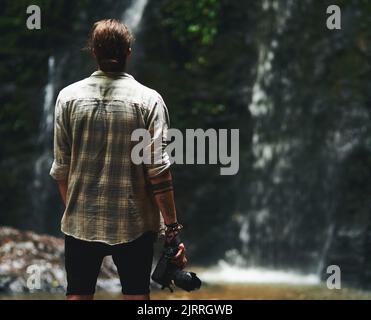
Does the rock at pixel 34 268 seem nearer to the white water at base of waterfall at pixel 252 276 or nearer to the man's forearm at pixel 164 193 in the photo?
the white water at base of waterfall at pixel 252 276

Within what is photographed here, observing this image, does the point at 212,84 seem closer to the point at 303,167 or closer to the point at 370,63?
the point at 303,167

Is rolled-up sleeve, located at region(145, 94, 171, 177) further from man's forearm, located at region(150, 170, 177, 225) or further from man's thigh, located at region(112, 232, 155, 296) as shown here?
man's thigh, located at region(112, 232, 155, 296)

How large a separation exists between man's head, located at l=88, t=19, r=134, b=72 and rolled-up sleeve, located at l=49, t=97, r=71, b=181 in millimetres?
298

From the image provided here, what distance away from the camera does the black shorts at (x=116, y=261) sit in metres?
3.45

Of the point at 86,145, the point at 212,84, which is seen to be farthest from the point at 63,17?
the point at 86,145

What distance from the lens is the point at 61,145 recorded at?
3531 mm

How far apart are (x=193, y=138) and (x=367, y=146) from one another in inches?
160

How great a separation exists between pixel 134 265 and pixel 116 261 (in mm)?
105

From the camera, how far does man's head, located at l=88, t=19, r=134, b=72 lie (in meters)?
3.46

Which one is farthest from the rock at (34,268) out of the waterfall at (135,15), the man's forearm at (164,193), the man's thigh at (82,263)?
the waterfall at (135,15)

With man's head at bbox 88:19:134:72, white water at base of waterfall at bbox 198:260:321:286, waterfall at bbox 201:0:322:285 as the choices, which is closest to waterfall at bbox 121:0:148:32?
waterfall at bbox 201:0:322:285

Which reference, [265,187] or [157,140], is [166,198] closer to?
[157,140]

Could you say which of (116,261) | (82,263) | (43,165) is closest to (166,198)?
(116,261)

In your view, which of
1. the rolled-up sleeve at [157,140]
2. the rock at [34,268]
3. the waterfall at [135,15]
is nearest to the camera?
the rolled-up sleeve at [157,140]
